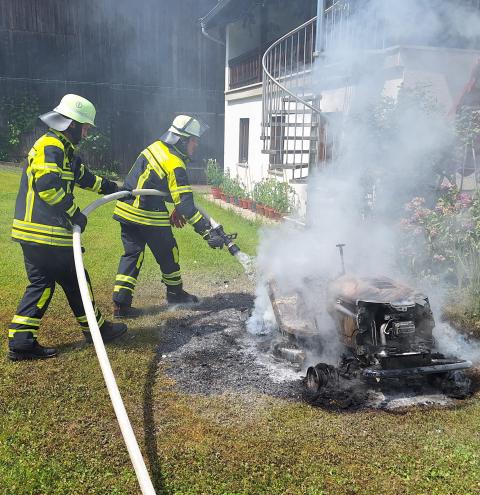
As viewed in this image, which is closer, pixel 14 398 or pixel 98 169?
pixel 14 398

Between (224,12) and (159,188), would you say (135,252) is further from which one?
(224,12)

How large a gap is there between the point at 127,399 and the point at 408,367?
197 cm

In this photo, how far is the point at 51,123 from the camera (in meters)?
4.12

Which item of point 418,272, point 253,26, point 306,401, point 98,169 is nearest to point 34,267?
point 306,401

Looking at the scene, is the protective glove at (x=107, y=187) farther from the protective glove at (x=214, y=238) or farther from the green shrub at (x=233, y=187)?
the green shrub at (x=233, y=187)

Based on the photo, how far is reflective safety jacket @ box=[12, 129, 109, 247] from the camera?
3975mm

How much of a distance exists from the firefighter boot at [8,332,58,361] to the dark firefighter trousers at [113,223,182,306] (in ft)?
3.63

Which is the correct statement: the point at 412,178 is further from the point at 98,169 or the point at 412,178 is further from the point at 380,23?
the point at 98,169

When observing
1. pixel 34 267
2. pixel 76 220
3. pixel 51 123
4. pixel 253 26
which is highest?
pixel 253 26

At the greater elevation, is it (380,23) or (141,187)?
(380,23)

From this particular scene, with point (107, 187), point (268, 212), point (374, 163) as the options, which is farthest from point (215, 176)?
point (107, 187)

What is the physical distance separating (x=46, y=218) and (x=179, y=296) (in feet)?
6.56

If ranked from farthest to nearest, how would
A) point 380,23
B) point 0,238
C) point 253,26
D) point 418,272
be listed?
point 253,26
point 0,238
point 380,23
point 418,272

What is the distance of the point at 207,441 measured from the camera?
3.07 meters
